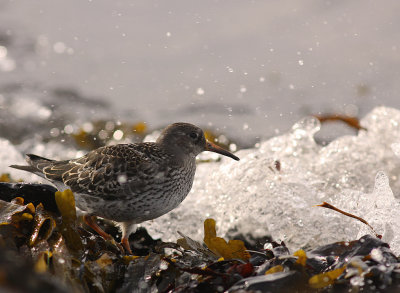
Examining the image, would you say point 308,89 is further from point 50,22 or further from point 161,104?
point 50,22

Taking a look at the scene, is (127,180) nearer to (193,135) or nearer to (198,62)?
(193,135)

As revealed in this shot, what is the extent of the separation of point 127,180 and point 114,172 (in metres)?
0.17

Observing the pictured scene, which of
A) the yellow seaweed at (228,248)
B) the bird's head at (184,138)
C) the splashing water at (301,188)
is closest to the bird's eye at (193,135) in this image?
the bird's head at (184,138)

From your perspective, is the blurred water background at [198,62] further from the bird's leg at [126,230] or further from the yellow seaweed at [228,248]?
the yellow seaweed at [228,248]

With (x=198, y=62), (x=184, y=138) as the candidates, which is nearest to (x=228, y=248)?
(x=184, y=138)

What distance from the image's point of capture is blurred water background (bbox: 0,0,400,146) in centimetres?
751

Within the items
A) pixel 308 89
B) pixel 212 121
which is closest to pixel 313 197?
pixel 212 121

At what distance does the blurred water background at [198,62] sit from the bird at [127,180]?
2557 mm

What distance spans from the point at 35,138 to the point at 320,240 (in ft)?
14.2

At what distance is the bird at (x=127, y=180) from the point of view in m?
4.19

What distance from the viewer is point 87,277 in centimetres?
288

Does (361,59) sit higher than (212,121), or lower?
higher

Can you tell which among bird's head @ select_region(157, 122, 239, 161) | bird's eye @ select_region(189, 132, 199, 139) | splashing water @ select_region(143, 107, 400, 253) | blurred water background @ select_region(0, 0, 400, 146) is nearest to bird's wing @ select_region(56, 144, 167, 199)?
bird's head @ select_region(157, 122, 239, 161)

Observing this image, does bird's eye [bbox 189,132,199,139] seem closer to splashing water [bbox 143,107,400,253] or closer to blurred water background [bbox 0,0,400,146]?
splashing water [bbox 143,107,400,253]
